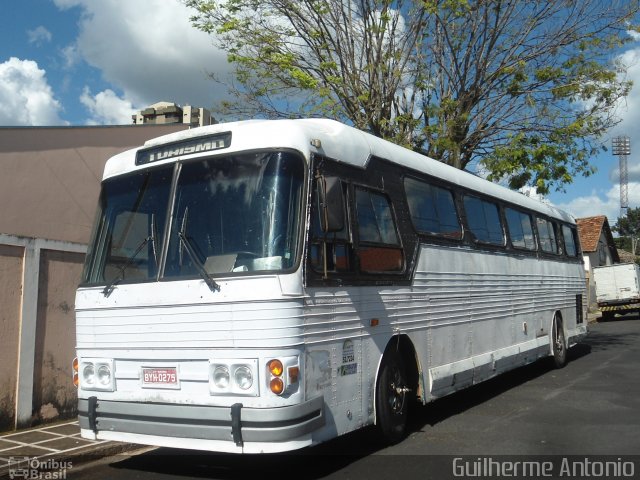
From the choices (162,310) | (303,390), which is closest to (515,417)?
(303,390)

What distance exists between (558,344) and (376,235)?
307 inches

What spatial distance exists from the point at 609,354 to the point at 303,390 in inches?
483

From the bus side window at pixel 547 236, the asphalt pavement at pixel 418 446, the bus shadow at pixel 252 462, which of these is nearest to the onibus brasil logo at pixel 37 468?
the asphalt pavement at pixel 418 446

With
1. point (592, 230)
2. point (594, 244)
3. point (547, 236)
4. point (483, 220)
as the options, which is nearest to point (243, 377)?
point (483, 220)

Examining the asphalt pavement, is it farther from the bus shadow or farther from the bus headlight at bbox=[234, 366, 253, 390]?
the bus headlight at bbox=[234, 366, 253, 390]

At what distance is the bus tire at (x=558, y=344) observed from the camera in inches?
492

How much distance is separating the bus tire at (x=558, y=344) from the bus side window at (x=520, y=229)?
6.65ft

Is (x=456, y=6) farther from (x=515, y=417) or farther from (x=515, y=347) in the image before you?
(x=515, y=417)

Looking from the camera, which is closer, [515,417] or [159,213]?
[159,213]

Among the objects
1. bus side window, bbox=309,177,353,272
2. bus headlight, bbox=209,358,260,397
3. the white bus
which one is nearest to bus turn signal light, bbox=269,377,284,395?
the white bus

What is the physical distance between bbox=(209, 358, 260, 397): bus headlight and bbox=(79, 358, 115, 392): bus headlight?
3.76 feet

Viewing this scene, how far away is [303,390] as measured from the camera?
508 centimetres

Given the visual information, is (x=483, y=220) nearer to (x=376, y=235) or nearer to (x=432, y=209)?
(x=432, y=209)

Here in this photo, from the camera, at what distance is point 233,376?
16.5 feet
